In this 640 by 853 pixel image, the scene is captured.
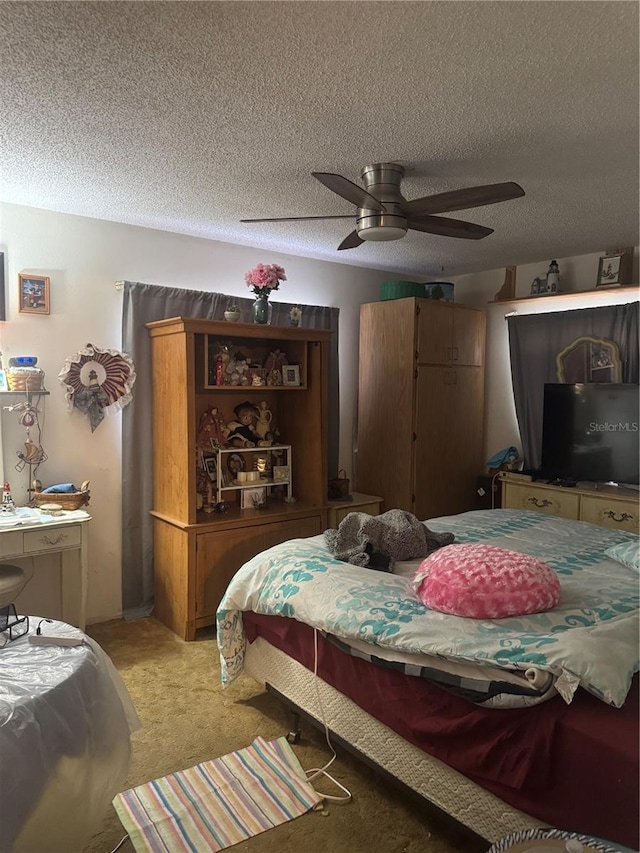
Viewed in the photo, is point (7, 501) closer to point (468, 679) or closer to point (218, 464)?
point (218, 464)

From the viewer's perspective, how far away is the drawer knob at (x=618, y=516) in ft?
12.8

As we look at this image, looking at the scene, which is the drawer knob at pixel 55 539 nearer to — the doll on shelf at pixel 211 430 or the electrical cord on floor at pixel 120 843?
the doll on shelf at pixel 211 430

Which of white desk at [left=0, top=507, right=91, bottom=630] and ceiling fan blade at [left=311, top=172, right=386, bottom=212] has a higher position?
ceiling fan blade at [left=311, top=172, right=386, bottom=212]

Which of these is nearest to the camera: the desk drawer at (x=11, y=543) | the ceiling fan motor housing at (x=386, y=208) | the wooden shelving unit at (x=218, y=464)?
the ceiling fan motor housing at (x=386, y=208)

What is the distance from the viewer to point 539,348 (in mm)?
4668

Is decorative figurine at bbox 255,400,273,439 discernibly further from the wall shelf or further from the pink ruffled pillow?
the pink ruffled pillow

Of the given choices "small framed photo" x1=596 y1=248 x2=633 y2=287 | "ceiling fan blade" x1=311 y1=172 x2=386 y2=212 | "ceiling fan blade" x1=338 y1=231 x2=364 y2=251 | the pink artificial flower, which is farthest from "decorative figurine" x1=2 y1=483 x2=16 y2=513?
"small framed photo" x1=596 y1=248 x2=633 y2=287

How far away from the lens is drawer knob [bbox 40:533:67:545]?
9.94ft

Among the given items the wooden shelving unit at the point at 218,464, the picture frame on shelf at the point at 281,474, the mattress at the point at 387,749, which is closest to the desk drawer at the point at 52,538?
the wooden shelving unit at the point at 218,464

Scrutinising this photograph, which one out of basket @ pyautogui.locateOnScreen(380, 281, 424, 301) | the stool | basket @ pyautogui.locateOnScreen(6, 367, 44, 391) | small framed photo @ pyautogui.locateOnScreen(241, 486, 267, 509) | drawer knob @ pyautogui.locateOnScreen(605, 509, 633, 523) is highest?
basket @ pyautogui.locateOnScreen(380, 281, 424, 301)

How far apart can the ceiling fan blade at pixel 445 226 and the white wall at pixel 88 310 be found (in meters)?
1.86

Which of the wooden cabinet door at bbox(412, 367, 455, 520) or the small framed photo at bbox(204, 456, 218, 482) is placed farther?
the wooden cabinet door at bbox(412, 367, 455, 520)

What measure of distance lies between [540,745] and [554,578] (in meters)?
0.64

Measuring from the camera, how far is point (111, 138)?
2.35 m
